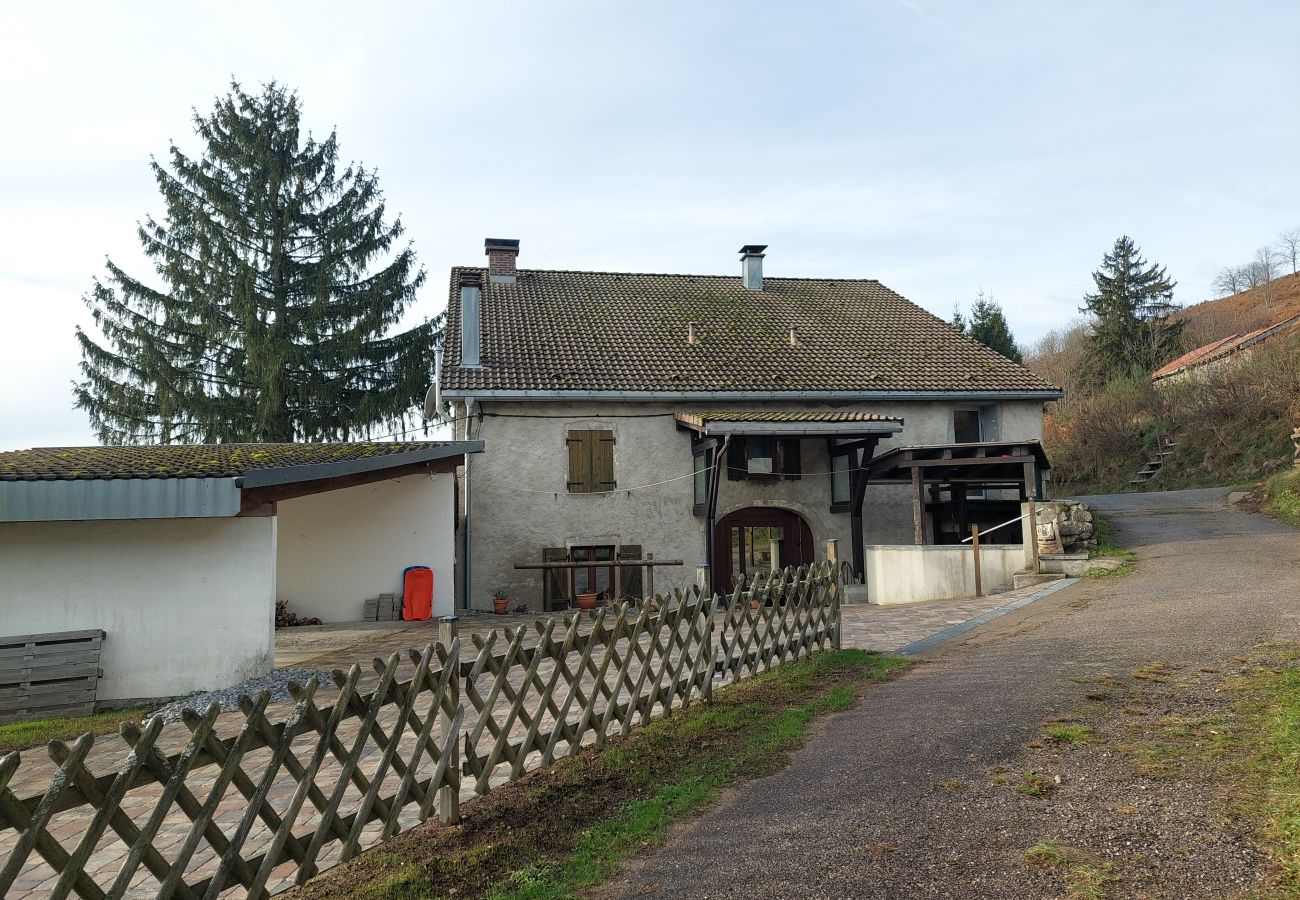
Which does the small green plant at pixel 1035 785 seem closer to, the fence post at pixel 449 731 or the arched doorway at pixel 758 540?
the fence post at pixel 449 731

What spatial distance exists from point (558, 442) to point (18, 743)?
11261 mm

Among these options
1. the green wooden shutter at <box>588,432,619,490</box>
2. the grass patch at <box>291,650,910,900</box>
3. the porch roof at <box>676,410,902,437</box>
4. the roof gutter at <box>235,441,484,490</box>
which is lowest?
the grass patch at <box>291,650,910,900</box>

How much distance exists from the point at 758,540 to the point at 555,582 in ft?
14.9

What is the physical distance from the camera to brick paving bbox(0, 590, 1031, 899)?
4.37 m

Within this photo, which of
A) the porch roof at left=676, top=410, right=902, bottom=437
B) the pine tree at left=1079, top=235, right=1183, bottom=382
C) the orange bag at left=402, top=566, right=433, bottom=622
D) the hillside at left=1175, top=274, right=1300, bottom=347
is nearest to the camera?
the orange bag at left=402, top=566, right=433, bottom=622

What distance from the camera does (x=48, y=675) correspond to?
8.02 metres

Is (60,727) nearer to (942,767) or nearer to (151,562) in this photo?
(151,562)

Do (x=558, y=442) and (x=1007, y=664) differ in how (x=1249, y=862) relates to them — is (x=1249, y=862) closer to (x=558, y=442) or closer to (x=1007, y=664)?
(x=1007, y=664)

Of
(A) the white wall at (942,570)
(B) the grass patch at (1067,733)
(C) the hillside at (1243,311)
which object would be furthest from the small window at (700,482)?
(C) the hillside at (1243,311)

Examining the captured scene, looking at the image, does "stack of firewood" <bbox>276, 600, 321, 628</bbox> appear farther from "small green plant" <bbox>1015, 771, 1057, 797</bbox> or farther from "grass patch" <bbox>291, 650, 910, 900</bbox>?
"small green plant" <bbox>1015, 771, 1057, 797</bbox>

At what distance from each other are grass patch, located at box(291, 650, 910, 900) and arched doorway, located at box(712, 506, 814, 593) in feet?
37.2

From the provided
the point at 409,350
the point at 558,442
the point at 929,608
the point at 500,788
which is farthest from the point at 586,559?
the point at 500,788

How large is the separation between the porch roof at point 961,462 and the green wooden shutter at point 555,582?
6.25 meters

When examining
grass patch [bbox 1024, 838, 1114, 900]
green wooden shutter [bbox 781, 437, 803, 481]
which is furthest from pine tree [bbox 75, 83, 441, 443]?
grass patch [bbox 1024, 838, 1114, 900]
